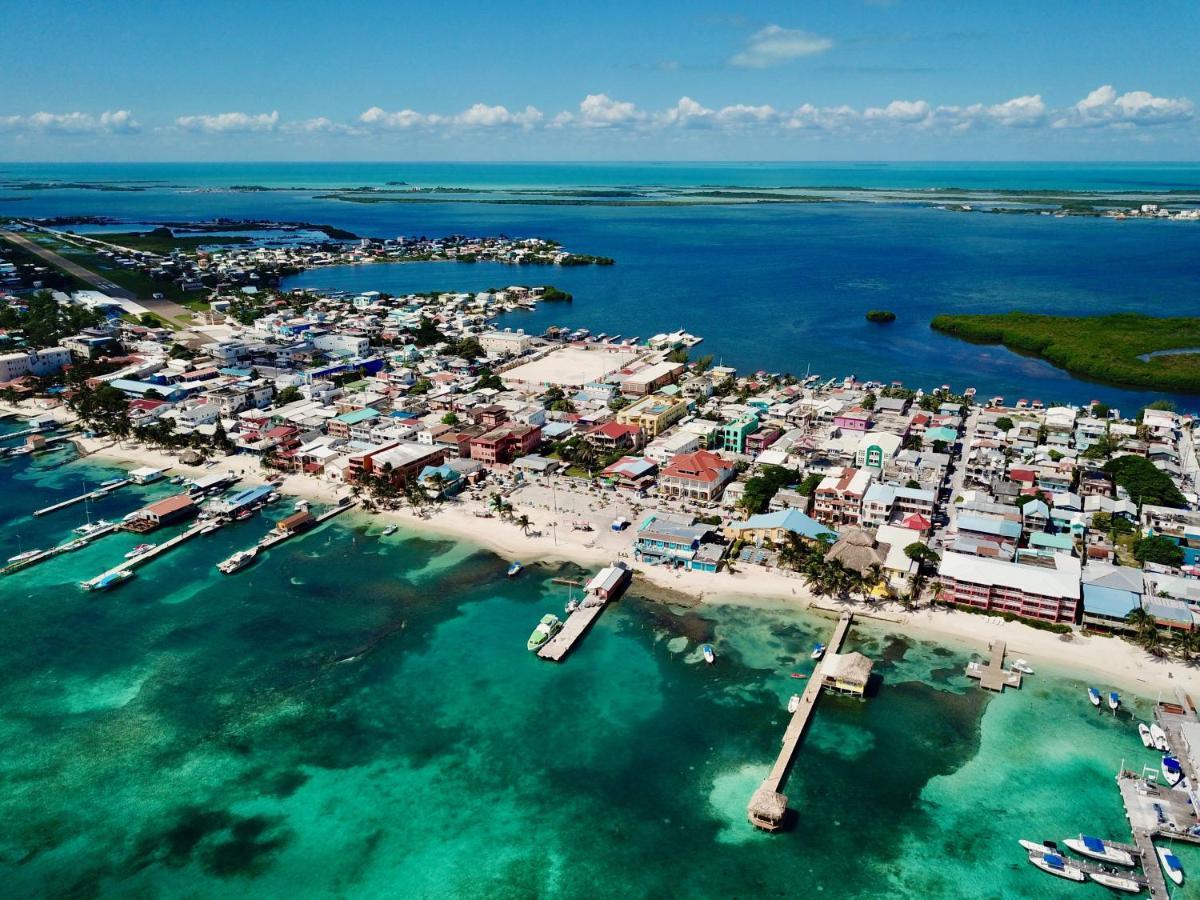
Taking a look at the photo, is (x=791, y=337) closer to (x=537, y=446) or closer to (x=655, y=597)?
(x=537, y=446)

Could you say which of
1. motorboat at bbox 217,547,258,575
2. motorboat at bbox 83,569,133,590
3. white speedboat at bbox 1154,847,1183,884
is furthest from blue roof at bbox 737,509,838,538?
motorboat at bbox 83,569,133,590

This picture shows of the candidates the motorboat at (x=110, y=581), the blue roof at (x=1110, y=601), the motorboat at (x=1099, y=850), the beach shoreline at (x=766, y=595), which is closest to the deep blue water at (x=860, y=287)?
the blue roof at (x=1110, y=601)

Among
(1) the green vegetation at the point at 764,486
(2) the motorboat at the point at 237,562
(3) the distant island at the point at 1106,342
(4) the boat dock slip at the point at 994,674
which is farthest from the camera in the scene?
(3) the distant island at the point at 1106,342

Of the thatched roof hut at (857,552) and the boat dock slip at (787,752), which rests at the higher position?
the thatched roof hut at (857,552)

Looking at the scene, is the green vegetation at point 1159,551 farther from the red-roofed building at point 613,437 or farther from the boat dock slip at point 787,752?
the red-roofed building at point 613,437

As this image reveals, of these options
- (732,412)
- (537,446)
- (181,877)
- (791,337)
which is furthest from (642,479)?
(791,337)

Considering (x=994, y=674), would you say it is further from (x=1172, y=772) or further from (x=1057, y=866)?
(x=1057, y=866)

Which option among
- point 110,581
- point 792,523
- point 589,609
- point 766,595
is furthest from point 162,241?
point 766,595
